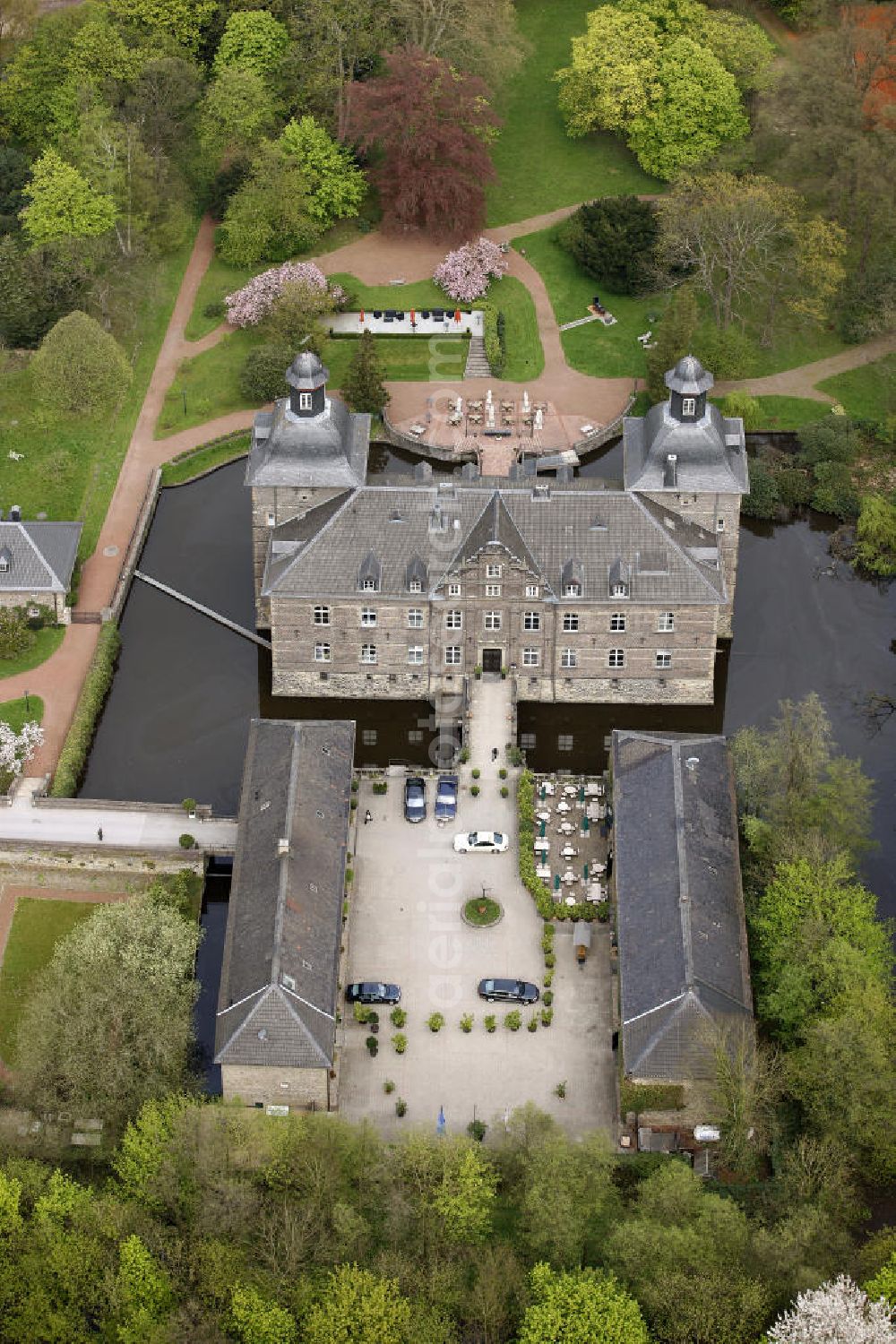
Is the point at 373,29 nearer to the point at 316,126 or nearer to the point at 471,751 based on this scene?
the point at 316,126

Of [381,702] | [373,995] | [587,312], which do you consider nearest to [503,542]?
[381,702]

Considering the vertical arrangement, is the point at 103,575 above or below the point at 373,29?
below

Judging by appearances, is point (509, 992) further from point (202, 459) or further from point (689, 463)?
point (202, 459)

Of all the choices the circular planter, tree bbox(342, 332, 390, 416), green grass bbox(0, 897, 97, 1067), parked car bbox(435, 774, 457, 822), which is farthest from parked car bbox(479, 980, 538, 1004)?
tree bbox(342, 332, 390, 416)

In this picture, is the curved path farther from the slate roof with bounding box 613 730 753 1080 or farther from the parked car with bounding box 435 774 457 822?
the slate roof with bounding box 613 730 753 1080

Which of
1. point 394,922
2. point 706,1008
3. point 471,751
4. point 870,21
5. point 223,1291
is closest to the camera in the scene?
point 223,1291

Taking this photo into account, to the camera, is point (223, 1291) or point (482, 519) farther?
point (482, 519)

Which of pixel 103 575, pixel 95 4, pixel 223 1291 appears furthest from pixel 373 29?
pixel 223 1291

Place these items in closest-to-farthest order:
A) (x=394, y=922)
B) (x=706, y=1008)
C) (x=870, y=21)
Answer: (x=706, y=1008) → (x=394, y=922) → (x=870, y=21)
